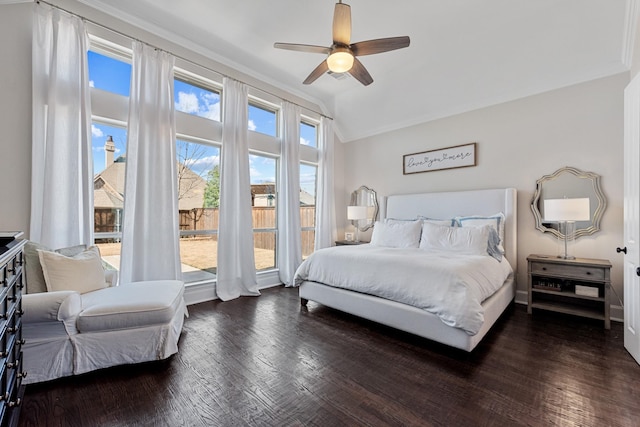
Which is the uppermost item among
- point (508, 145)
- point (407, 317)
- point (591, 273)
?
point (508, 145)

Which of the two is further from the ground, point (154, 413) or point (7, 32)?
point (7, 32)

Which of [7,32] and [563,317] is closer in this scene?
[7,32]

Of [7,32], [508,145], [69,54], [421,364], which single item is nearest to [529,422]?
[421,364]

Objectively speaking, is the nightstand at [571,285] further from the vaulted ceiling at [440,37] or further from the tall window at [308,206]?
the tall window at [308,206]

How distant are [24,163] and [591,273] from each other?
5.65 m

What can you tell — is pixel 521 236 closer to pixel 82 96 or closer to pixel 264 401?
pixel 264 401

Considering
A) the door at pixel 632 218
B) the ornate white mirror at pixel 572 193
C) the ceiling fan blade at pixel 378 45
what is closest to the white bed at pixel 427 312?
the ornate white mirror at pixel 572 193

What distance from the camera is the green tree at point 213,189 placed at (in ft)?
13.3

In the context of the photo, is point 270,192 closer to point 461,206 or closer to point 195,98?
point 195,98

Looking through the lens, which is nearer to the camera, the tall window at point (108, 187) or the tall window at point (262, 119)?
the tall window at point (108, 187)

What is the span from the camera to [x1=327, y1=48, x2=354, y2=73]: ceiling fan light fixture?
2412 millimetres

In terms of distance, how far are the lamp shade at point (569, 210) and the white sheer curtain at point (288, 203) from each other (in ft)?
11.1

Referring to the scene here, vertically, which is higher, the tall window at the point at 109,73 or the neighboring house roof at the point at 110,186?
the tall window at the point at 109,73

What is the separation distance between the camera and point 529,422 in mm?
1564
